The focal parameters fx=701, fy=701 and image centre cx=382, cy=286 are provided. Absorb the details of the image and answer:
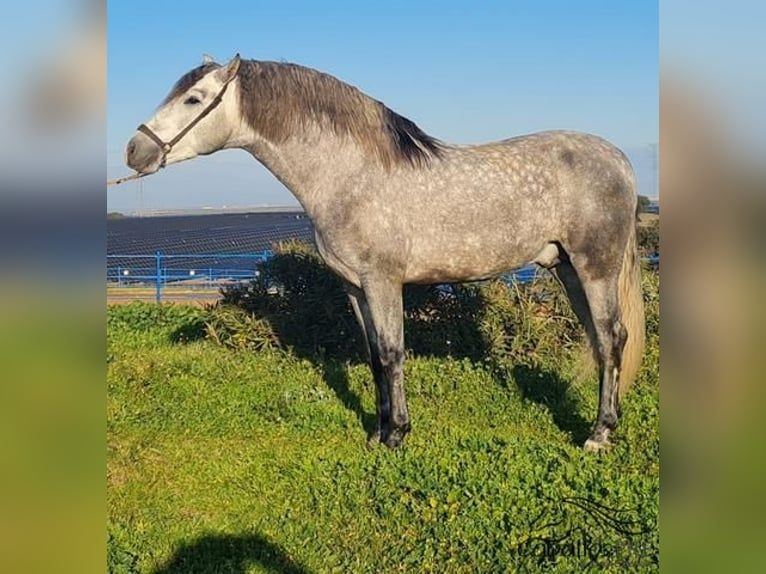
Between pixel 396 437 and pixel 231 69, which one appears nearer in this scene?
pixel 231 69

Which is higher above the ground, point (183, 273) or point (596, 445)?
point (596, 445)

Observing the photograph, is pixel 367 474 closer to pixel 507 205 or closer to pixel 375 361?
pixel 375 361

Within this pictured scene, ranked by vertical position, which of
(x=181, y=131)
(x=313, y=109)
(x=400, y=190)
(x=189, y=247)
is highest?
(x=313, y=109)

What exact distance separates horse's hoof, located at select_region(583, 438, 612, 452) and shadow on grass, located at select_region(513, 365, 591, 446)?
0.72 feet

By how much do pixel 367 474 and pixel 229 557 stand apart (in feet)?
3.80

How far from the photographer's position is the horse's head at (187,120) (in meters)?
4.32

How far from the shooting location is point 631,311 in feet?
16.8

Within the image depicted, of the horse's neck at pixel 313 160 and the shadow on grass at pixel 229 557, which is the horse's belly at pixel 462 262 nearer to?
the horse's neck at pixel 313 160

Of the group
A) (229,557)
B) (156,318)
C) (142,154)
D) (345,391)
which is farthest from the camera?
(156,318)

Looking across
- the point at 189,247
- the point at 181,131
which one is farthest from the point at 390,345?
the point at 189,247

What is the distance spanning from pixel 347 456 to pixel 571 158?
2.59 meters

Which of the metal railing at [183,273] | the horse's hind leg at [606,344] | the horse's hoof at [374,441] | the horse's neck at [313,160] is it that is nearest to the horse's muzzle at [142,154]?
the horse's neck at [313,160]
